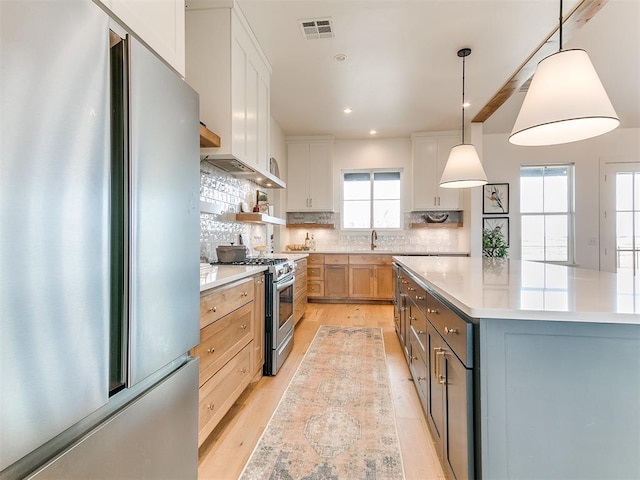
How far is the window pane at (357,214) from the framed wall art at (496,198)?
205 cm

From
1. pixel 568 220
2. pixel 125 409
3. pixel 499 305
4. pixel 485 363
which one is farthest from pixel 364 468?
pixel 568 220

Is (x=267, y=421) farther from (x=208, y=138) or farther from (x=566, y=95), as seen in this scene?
(x=566, y=95)

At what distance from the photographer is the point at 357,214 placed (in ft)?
19.4

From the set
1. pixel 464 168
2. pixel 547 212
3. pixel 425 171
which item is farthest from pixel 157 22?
pixel 547 212

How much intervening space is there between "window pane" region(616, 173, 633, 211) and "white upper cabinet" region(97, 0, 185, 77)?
6.88 m

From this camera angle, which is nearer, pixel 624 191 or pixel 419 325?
pixel 419 325

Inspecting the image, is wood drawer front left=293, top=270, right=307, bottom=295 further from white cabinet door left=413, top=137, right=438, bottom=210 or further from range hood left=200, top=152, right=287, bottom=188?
white cabinet door left=413, top=137, right=438, bottom=210

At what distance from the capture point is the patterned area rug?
150 centimetres

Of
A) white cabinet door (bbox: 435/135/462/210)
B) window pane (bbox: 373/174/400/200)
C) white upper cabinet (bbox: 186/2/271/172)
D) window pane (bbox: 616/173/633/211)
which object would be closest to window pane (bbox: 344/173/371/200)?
window pane (bbox: 373/174/400/200)

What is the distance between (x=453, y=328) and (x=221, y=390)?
4.16 feet

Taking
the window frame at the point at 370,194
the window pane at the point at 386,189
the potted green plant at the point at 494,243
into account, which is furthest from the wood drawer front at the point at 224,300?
the potted green plant at the point at 494,243

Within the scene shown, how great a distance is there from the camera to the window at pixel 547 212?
552 cm

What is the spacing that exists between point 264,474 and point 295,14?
313 cm

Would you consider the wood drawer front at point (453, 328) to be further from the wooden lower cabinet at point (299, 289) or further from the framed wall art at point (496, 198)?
the framed wall art at point (496, 198)
